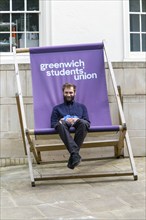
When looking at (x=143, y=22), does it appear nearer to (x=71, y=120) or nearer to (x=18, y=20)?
(x=18, y=20)

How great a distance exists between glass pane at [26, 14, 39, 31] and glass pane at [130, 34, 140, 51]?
1675 mm

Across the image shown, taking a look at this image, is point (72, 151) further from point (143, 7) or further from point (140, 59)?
point (143, 7)

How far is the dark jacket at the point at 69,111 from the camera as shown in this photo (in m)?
6.07

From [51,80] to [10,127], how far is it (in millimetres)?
1112

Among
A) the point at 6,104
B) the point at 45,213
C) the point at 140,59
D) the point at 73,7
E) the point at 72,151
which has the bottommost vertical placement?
the point at 45,213

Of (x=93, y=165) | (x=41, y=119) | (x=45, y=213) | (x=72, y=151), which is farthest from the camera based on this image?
(x=93, y=165)

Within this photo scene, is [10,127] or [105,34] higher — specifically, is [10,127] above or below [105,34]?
below

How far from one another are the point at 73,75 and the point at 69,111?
746 millimetres

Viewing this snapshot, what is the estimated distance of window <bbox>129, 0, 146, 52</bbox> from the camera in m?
7.56

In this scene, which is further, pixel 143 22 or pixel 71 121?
pixel 143 22

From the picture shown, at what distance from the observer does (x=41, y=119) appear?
6223 mm

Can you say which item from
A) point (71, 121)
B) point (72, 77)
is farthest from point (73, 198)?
point (72, 77)

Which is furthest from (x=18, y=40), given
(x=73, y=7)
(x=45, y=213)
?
(x=45, y=213)

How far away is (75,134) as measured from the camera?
557cm
